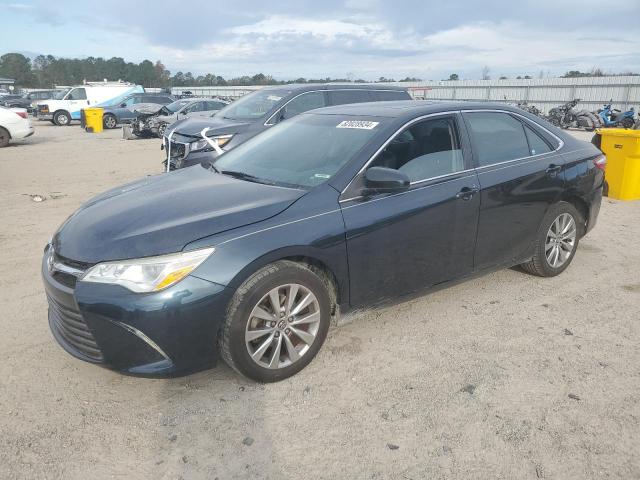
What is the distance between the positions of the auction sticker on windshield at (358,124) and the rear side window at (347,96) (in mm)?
5008

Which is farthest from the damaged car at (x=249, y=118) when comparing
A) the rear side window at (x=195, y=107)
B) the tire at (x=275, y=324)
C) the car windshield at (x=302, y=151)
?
the rear side window at (x=195, y=107)

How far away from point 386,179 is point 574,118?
22412 mm

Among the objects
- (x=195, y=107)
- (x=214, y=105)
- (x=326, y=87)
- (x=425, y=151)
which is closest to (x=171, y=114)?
(x=195, y=107)

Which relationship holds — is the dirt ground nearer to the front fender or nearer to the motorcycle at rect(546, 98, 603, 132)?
the front fender

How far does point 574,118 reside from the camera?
22203 mm

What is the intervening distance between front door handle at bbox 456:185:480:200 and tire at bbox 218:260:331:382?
1291 mm

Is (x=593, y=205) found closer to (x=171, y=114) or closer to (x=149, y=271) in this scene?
(x=149, y=271)

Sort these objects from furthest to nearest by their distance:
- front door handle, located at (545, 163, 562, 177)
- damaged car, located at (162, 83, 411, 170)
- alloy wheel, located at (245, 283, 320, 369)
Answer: damaged car, located at (162, 83, 411, 170)
front door handle, located at (545, 163, 562, 177)
alloy wheel, located at (245, 283, 320, 369)

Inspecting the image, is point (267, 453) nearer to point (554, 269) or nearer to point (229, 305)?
point (229, 305)

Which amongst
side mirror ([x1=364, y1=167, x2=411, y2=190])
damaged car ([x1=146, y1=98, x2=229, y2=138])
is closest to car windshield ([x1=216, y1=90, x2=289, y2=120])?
side mirror ([x1=364, y1=167, x2=411, y2=190])

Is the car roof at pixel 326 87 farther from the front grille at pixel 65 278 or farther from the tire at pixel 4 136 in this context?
the tire at pixel 4 136

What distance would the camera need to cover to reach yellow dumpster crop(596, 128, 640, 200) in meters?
7.87

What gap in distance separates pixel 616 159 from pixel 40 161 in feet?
44.1

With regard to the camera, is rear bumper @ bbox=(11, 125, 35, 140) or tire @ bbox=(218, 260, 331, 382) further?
rear bumper @ bbox=(11, 125, 35, 140)
